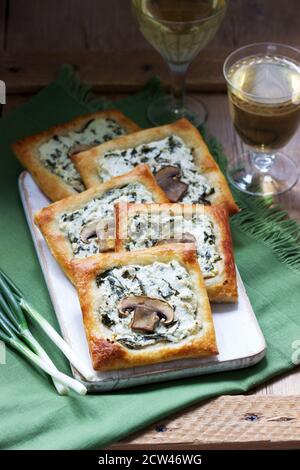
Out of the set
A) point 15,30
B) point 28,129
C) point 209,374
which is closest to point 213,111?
point 28,129

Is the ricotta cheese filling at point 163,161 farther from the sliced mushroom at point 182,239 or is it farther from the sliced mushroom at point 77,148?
the sliced mushroom at point 182,239

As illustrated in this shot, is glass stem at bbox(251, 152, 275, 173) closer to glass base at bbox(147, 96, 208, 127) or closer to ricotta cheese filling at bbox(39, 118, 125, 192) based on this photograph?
glass base at bbox(147, 96, 208, 127)

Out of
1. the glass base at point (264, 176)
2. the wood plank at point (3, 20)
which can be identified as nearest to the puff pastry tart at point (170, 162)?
the glass base at point (264, 176)

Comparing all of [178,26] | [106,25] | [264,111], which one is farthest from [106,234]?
[106,25]

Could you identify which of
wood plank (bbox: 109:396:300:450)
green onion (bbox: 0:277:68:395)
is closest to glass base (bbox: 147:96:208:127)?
green onion (bbox: 0:277:68:395)

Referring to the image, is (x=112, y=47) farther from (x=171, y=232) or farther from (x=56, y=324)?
(x=56, y=324)

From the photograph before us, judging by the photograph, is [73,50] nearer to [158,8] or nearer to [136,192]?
[158,8]
